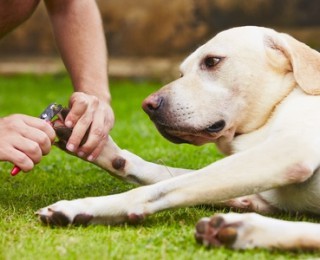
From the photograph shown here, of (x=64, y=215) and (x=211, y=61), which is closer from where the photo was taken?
(x=64, y=215)

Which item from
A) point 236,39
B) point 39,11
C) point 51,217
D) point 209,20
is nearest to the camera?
point 51,217

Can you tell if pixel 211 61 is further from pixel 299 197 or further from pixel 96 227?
pixel 96 227

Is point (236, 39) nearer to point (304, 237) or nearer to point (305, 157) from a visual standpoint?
point (305, 157)

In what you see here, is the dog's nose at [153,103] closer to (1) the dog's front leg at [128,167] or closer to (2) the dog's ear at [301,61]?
(1) the dog's front leg at [128,167]

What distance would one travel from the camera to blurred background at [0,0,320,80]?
11.1 meters

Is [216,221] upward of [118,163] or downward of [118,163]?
upward

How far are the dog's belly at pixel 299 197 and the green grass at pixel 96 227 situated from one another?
0.30 m

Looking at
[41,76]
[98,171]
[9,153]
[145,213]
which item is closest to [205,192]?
[145,213]

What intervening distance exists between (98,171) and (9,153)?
1.45 metres

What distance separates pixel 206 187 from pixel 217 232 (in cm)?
35

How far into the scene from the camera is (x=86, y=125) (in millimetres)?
3203

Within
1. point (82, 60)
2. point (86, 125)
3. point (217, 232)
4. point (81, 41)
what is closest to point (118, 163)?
point (86, 125)

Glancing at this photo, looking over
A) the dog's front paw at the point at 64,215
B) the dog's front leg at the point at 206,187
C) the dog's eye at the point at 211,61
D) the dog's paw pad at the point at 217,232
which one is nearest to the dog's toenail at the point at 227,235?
the dog's paw pad at the point at 217,232

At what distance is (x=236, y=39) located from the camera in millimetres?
3465
